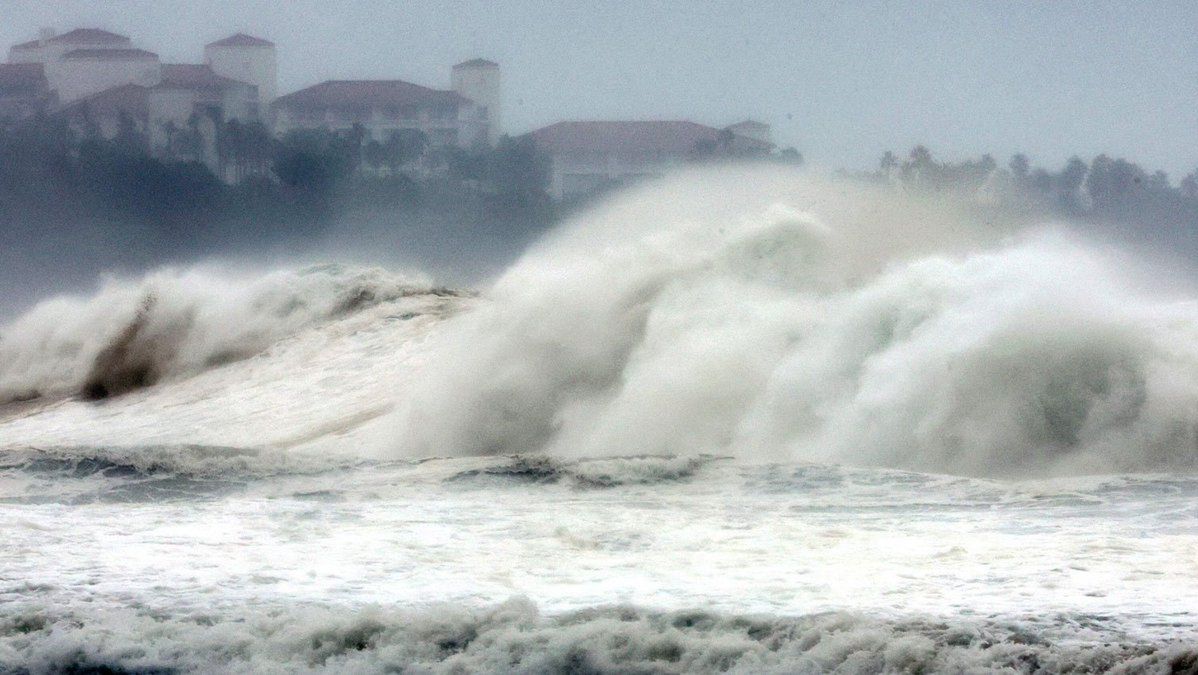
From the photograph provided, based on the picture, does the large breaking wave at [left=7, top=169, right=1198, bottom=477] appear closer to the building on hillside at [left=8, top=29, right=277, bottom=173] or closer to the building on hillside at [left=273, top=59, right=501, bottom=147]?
the building on hillside at [left=8, top=29, right=277, bottom=173]

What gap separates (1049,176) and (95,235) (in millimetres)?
36019

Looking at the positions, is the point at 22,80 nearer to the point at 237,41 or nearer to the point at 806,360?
the point at 237,41

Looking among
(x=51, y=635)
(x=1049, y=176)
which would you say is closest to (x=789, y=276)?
(x=51, y=635)

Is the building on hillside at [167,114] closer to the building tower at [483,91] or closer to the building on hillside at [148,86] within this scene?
the building on hillside at [148,86]

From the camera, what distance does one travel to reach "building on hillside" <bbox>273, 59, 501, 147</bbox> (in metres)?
68.4

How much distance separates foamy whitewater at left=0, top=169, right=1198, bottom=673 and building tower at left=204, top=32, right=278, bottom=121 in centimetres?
4940

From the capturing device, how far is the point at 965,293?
13609mm

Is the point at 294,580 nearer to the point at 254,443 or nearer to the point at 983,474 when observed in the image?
the point at 983,474

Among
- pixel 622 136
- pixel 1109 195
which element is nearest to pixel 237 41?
pixel 622 136

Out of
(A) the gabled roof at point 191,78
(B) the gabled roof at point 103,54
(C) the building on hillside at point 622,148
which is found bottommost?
(C) the building on hillside at point 622,148

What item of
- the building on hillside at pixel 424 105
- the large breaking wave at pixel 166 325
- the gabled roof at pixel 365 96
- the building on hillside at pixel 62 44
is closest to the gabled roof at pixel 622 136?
the building on hillside at pixel 424 105

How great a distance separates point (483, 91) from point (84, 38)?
56.9 feet

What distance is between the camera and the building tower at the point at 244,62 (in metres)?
69.4

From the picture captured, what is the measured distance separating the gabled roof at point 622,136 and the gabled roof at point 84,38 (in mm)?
19253
